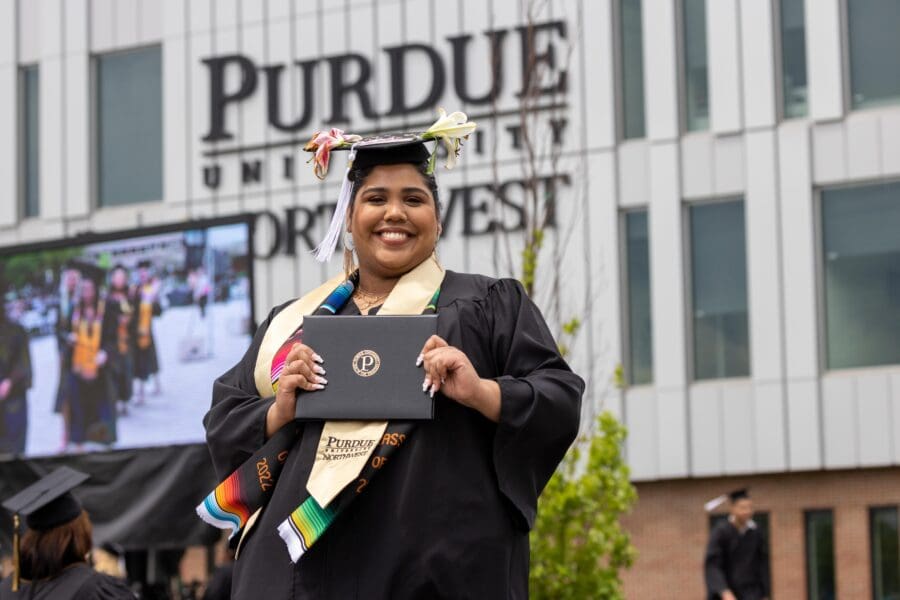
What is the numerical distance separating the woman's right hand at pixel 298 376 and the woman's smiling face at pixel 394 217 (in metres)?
0.36

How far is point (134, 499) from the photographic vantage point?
16266 mm

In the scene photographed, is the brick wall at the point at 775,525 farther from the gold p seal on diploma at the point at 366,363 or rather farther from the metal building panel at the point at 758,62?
the gold p seal on diploma at the point at 366,363

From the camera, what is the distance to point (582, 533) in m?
12.6

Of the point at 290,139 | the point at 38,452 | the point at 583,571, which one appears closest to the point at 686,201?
the point at 290,139

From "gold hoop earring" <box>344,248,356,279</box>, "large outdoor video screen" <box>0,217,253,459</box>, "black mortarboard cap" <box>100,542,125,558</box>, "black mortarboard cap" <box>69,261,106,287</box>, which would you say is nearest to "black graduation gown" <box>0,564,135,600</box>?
"gold hoop earring" <box>344,248,356,279</box>

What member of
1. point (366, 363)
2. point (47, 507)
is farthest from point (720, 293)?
point (366, 363)

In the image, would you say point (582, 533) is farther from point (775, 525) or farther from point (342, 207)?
point (775, 525)

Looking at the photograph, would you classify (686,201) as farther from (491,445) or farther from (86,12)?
(491,445)

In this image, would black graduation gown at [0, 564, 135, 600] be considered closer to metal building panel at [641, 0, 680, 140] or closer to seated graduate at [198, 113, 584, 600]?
seated graduate at [198, 113, 584, 600]

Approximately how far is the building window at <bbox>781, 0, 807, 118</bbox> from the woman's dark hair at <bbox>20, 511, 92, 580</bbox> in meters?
18.0

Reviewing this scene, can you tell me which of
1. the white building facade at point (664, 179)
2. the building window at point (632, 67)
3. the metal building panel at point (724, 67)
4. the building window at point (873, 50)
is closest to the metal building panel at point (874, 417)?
the white building facade at point (664, 179)

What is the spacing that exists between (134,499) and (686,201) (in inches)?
427

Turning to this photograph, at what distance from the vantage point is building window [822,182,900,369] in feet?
77.3

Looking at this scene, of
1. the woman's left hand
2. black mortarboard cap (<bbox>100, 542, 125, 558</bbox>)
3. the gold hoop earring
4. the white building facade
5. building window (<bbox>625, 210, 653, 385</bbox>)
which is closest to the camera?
the woman's left hand
